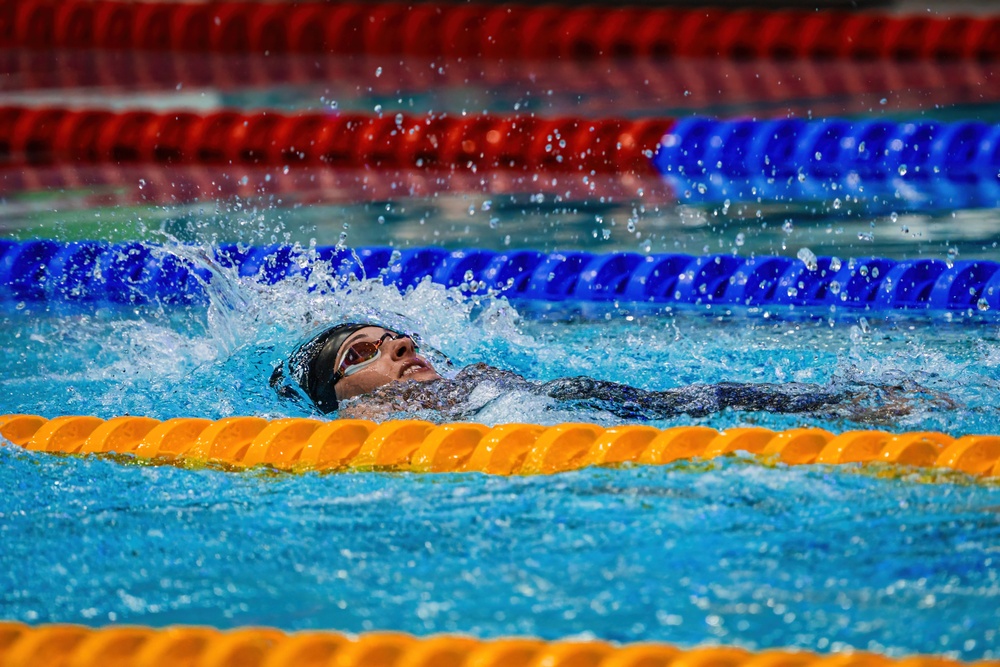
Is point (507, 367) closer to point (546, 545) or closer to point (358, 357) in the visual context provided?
point (358, 357)

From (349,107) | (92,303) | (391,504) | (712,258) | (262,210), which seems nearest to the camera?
(391,504)

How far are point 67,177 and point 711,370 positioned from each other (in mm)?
3504

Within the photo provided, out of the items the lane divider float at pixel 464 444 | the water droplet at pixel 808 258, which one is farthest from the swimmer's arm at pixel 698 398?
the water droplet at pixel 808 258

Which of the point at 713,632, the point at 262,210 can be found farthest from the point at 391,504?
Result: the point at 262,210

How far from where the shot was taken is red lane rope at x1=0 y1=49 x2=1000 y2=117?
600 centimetres

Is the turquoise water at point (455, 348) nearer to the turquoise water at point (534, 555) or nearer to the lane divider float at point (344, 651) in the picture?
the turquoise water at point (534, 555)

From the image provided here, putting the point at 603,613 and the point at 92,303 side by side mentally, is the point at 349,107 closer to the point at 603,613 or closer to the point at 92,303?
the point at 92,303

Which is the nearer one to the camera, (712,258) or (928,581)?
(928,581)

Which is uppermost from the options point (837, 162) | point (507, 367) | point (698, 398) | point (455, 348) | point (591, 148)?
point (591, 148)

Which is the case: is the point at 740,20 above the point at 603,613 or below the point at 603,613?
above

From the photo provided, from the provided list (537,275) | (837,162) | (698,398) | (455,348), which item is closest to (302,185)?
(537,275)

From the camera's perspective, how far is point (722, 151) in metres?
5.35

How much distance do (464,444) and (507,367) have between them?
1040 mm

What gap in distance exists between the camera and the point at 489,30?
7.25 m
